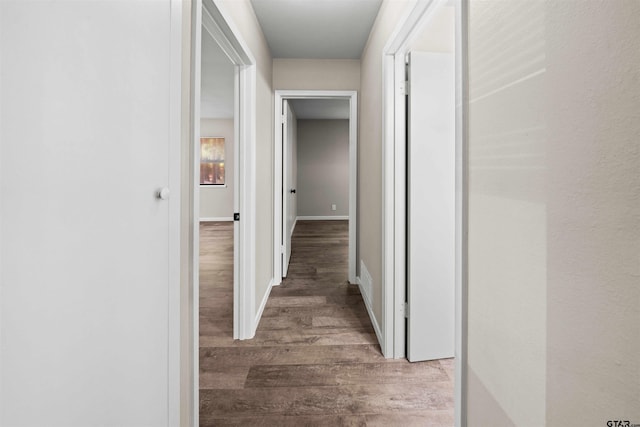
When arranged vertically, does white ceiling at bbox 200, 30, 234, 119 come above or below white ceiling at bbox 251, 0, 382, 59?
above

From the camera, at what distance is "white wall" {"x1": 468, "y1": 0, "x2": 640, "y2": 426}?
53cm

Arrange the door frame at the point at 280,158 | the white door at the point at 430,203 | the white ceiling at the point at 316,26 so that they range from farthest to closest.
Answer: the door frame at the point at 280,158, the white ceiling at the point at 316,26, the white door at the point at 430,203

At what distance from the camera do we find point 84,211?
2.18 feet

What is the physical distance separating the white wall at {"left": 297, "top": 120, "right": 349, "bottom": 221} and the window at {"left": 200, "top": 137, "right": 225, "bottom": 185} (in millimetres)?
2025

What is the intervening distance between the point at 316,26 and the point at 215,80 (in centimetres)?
253

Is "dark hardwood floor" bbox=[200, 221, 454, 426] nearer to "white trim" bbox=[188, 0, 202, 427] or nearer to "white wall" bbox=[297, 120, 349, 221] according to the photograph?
"white trim" bbox=[188, 0, 202, 427]

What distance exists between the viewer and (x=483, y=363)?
3.12 ft

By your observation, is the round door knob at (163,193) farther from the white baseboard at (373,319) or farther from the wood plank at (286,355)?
the white baseboard at (373,319)

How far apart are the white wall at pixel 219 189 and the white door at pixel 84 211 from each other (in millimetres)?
7172

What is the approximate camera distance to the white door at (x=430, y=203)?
6.28 feet

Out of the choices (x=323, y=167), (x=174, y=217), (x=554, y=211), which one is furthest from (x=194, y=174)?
(x=323, y=167)

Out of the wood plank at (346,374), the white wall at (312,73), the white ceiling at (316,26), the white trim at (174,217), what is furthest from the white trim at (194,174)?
the white wall at (312,73)

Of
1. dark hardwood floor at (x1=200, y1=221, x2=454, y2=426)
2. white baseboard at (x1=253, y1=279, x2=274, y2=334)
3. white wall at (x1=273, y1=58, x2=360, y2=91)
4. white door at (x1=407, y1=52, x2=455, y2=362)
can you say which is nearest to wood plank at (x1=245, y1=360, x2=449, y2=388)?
dark hardwood floor at (x1=200, y1=221, x2=454, y2=426)

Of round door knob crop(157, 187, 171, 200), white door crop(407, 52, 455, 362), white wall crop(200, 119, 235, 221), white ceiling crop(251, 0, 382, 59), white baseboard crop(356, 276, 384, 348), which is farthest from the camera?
white wall crop(200, 119, 235, 221)
